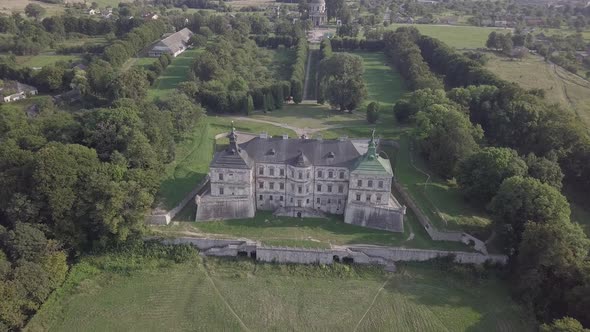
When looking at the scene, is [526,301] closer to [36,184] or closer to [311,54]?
[36,184]

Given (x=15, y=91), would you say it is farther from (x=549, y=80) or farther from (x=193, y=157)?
(x=549, y=80)

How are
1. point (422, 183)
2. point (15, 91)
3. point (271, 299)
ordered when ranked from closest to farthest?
point (271, 299) < point (422, 183) < point (15, 91)

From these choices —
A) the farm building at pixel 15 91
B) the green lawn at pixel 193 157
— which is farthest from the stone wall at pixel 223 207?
the farm building at pixel 15 91

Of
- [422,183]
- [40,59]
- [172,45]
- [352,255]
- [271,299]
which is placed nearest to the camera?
[271,299]

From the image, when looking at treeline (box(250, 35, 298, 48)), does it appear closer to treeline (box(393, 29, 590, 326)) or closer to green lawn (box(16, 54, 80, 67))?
green lawn (box(16, 54, 80, 67))

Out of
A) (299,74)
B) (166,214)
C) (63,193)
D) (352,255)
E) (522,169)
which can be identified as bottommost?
(352,255)

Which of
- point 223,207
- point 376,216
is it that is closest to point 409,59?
point 376,216

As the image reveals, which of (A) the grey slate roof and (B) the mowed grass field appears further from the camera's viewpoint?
(A) the grey slate roof

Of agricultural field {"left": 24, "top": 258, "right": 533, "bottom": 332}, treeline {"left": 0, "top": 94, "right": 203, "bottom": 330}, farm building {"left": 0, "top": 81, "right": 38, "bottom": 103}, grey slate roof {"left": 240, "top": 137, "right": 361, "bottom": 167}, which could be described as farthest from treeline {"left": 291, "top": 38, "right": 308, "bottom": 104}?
farm building {"left": 0, "top": 81, "right": 38, "bottom": 103}
